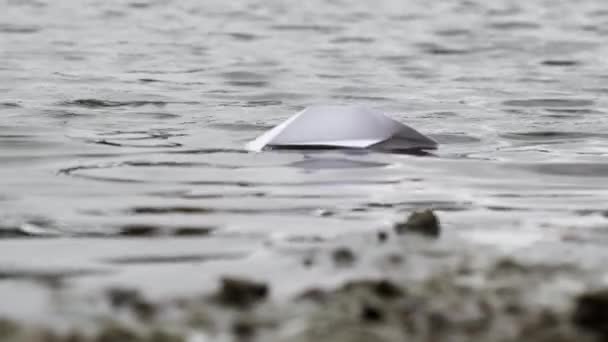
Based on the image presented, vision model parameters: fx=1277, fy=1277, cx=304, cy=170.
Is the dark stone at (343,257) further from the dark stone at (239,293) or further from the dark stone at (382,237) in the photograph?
the dark stone at (239,293)

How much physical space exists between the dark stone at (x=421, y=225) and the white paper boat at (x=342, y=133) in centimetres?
160

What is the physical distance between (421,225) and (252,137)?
7.40 ft

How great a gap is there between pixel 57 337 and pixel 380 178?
211cm

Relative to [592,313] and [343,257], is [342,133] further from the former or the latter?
[592,313]

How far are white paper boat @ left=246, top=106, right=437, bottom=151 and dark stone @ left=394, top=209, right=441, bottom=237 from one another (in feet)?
5.25

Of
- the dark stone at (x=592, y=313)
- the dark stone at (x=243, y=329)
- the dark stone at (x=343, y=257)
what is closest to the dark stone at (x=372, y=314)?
the dark stone at (x=243, y=329)

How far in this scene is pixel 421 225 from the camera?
10.3 feet

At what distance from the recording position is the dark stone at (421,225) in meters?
3.14

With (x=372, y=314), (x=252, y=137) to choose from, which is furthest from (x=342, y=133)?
(x=372, y=314)

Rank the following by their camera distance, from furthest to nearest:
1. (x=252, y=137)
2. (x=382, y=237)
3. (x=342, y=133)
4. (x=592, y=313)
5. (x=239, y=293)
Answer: (x=252, y=137) → (x=342, y=133) → (x=382, y=237) → (x=239, y=293) → (x=592, y=313)

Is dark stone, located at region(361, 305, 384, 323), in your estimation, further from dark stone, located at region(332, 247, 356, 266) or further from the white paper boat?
the white paper boat

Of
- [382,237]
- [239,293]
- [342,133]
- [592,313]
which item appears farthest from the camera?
[342,133]

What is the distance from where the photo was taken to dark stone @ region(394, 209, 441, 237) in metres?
3.14

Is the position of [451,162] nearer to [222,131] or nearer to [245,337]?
[222,131]
